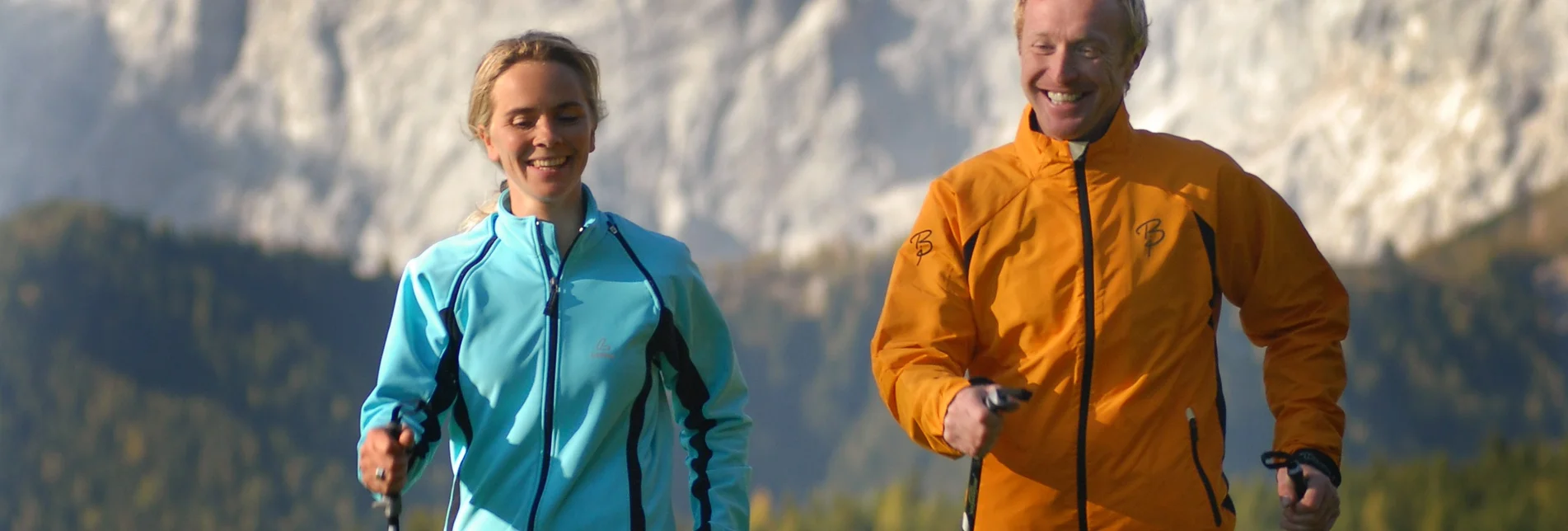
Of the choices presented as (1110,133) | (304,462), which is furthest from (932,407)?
(304,462)

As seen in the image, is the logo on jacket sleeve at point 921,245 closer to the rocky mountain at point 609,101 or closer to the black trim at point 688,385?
the black trim at point 688,385

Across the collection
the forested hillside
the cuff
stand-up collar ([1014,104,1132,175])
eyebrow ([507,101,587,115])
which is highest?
the forested hillside

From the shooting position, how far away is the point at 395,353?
335cm

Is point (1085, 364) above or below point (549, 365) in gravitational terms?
above

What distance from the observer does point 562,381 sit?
3.34 meters

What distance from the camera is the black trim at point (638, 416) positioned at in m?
3.30

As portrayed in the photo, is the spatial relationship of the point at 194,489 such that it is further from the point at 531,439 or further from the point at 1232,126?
the point at 531,439

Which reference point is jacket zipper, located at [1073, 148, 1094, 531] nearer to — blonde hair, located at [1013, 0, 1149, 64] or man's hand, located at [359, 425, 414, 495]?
blonde hair, located at [1013, 0, 1149, 64]

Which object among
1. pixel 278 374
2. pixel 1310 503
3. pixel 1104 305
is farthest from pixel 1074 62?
pixel 278 374

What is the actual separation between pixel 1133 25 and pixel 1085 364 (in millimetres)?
697

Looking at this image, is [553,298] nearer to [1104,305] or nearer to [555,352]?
[555,352]

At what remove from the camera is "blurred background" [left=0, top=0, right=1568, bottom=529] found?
6481 centimetres

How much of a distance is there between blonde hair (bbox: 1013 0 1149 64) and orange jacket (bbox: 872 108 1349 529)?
0.56ft

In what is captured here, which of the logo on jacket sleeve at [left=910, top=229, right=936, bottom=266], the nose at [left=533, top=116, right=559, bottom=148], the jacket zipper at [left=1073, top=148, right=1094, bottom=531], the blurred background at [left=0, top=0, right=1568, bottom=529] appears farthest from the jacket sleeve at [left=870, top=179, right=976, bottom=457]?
the blurred background at [left=0, top=0, right=1568, bottom=529]
